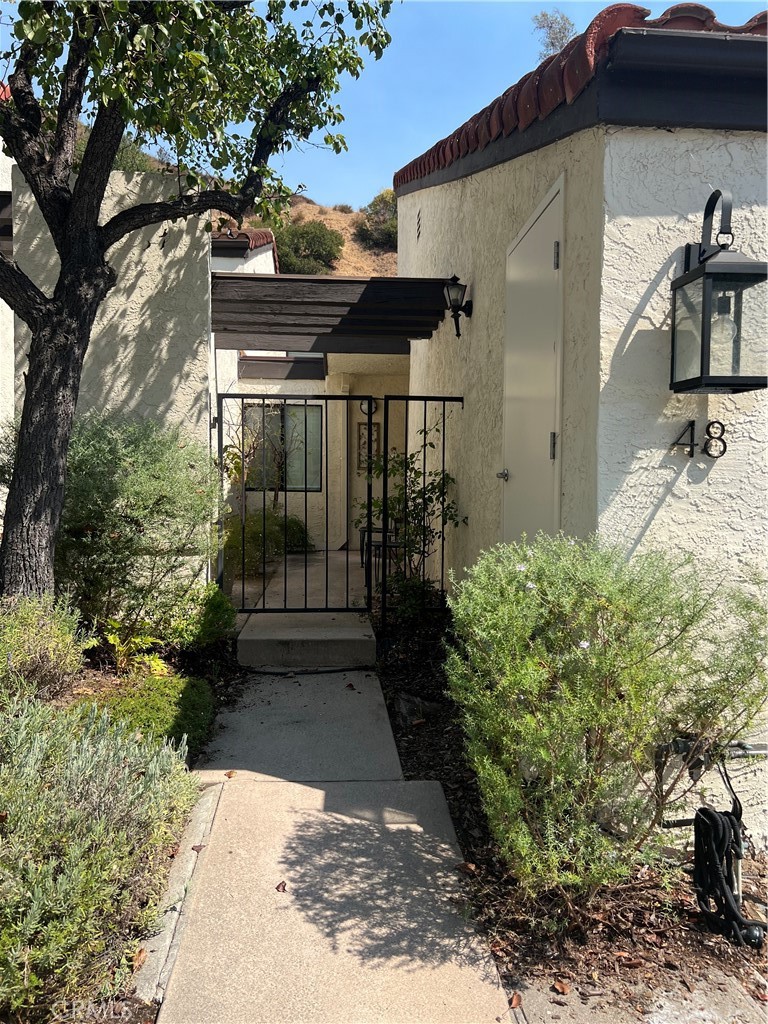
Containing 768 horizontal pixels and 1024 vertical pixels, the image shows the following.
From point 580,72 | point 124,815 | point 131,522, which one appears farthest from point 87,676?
point 580,72

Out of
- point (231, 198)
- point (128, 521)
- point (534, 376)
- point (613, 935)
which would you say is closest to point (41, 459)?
point (128, 521)

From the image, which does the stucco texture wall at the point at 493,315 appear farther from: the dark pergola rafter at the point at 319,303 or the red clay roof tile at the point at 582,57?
the dark pergola rafter at the point at 319,303

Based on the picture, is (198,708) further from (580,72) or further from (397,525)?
(580,72)

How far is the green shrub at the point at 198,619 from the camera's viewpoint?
536 cm

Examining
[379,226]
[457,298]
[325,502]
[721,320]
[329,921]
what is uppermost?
[379,226]

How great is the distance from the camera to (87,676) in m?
4.86

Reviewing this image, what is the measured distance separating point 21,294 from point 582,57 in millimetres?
3480

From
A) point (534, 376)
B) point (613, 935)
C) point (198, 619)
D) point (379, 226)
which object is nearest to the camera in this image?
point (613, 935)

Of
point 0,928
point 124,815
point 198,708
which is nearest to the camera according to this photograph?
point 0,928

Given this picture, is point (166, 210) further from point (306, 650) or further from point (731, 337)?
point (731, 337)

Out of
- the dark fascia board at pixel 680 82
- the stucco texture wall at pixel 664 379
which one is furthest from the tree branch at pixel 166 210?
the stucco texture wall at pixel 664 379

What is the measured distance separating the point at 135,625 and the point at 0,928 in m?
3.15

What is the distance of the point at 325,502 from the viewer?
10133 millimetres

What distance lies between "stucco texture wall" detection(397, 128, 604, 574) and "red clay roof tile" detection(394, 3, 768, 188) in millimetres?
219
